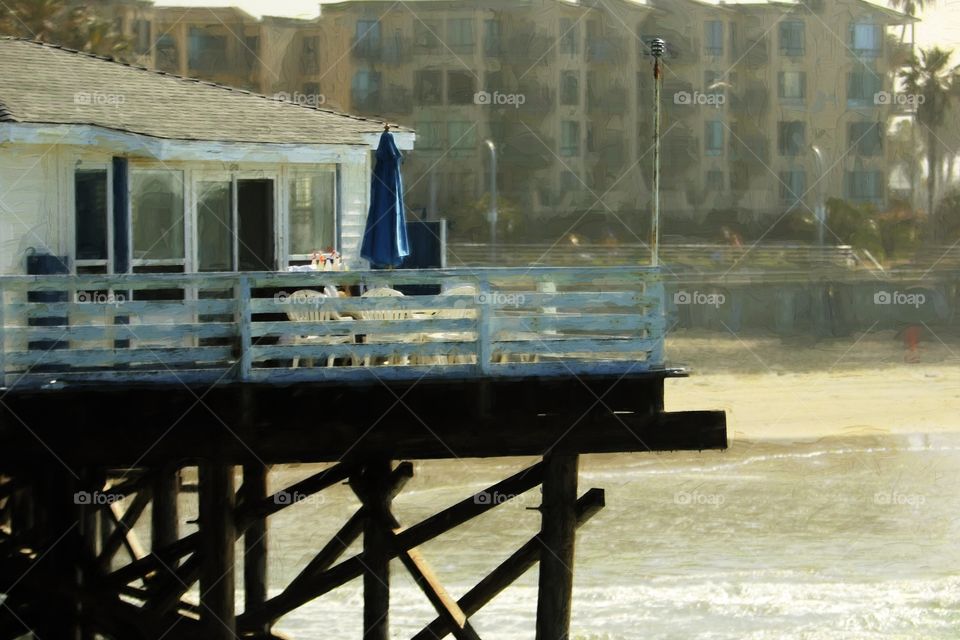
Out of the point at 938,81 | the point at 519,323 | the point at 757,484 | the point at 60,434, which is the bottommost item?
the point at 757,484

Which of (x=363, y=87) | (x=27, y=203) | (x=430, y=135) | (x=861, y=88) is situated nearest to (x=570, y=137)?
(x=430, y=135)

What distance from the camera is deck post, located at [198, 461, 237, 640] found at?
12461mm

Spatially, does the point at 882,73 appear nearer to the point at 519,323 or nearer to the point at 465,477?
the point at 465,477

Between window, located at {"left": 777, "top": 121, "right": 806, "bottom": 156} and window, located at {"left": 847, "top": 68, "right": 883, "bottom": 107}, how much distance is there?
3230mm

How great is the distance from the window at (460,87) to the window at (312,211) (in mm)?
69356

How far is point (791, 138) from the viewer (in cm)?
8744

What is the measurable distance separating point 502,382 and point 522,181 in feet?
238

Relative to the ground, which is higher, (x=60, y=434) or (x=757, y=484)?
(x=60, y=434)

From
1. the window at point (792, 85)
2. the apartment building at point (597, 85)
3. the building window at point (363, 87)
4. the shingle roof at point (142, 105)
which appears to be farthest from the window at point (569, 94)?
the shingle roof at point (142, 105)

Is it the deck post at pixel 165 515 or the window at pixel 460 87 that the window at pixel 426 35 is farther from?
the deck post at pixel 165 515

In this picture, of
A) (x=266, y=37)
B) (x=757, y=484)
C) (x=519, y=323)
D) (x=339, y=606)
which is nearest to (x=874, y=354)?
(x=757, y=484)

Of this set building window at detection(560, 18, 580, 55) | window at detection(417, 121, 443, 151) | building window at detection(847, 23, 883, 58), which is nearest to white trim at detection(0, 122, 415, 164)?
window at detection(417, 121, 443, 151)

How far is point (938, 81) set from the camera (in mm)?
89562

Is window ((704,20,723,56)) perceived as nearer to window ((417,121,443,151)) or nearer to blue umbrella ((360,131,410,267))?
window ((417,121,443,151))
